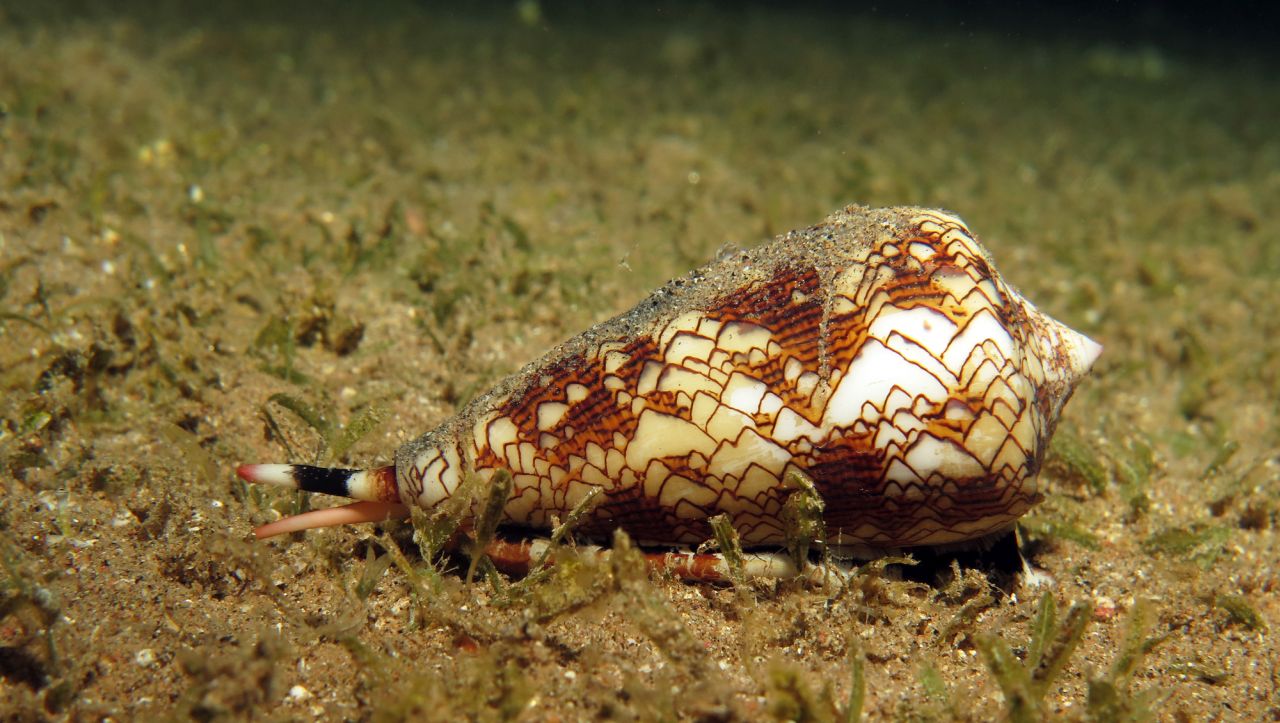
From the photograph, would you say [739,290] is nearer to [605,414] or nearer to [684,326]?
[684,326]

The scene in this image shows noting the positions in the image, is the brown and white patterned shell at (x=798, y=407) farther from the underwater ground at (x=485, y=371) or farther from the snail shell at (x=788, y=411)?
the underwater ground at (x=485, y=371)

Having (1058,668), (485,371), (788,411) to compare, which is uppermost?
(788,411)

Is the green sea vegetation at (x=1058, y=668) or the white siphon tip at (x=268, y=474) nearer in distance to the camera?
the green sea vegetation at (x=1058, y=668)

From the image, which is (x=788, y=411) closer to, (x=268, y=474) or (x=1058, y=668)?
(x=1058, y=668)

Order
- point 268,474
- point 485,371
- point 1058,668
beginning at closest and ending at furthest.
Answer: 1. point 1058,668
2. point 268,474
3. point 485,371

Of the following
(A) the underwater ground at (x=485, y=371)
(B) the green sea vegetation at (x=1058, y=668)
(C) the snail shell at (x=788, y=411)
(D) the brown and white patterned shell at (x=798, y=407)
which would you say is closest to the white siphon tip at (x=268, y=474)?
(C) the snail shell at (x=788, y=411)

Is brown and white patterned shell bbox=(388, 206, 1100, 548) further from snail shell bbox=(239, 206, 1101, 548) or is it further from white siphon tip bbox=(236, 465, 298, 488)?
white siphon tip bbox=(236, 465, 298, 488)

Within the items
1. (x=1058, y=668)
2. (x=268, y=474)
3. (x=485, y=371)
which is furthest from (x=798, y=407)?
(x=485, y=371)
